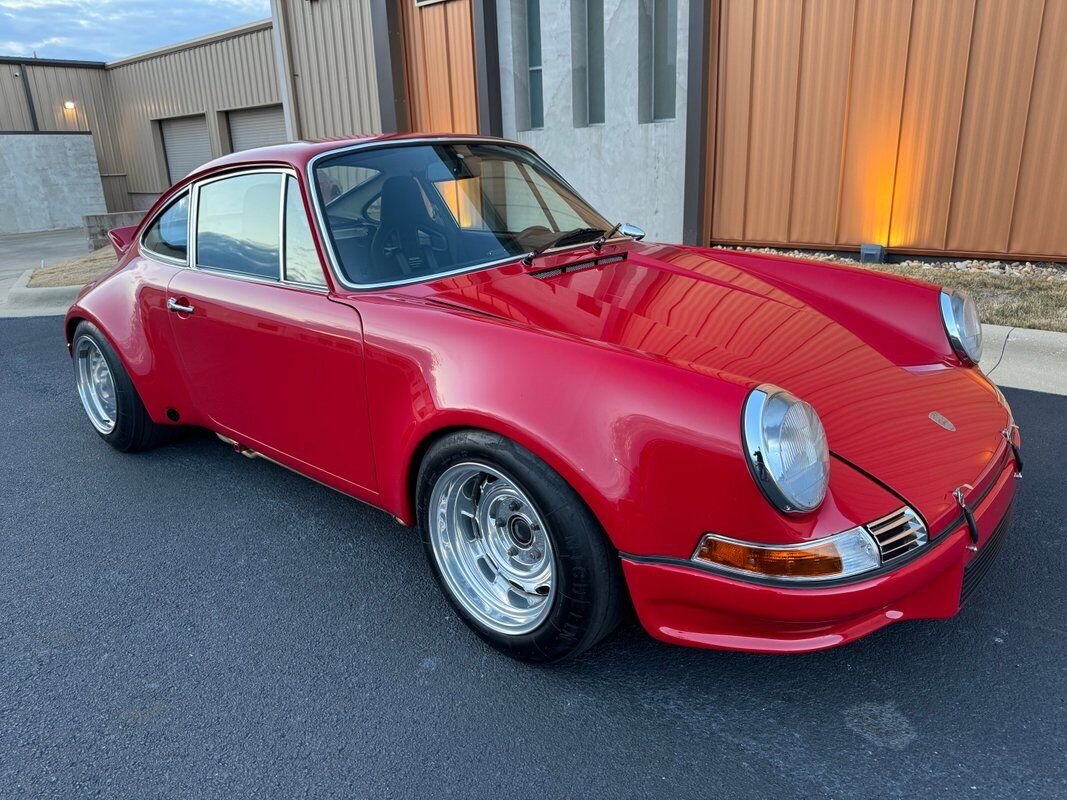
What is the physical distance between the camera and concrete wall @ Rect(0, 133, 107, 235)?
70.6 feet

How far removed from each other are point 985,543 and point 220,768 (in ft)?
6.77

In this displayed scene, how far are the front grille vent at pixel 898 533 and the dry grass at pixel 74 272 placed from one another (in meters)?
A: 8.74

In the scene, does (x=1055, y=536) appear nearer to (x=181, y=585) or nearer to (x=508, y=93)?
(x=181, y=585)

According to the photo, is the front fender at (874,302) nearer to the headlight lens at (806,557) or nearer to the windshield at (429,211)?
the windshield at (429,211)

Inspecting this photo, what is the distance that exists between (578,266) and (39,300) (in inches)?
319

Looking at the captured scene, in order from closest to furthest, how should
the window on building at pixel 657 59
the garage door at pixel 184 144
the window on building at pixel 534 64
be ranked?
the window on building at pixel 657 59 < the window on building at pixel 534 64 < the garage door at pixel 184 144

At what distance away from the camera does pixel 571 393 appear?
193 cm

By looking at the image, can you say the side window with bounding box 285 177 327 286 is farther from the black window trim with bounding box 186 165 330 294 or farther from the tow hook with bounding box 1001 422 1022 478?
the tow hook with bounding box 1001 422 1022 478

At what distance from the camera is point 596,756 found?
189 cm

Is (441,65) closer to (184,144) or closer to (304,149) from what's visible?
(304,149)

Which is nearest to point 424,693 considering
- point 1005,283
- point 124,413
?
point 124,413

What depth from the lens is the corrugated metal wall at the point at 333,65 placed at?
12344mm

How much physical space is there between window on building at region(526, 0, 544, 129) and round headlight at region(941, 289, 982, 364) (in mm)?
7925

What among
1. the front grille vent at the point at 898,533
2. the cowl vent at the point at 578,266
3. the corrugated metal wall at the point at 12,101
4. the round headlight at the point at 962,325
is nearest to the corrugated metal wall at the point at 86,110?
the corrugated metal wall at the point at 12,101
